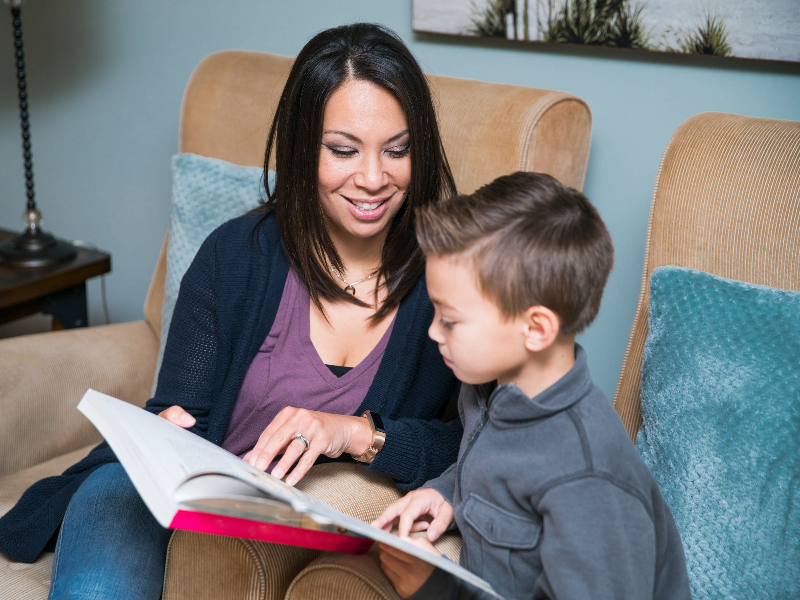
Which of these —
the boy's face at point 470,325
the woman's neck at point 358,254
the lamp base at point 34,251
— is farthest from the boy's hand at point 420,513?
the lamp base at point 34,251

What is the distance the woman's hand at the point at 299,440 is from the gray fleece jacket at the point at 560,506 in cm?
18

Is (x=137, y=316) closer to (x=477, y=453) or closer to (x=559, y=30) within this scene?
(x=559, y=30)

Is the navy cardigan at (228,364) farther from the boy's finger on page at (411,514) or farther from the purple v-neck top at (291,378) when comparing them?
the boy's finger on page at (411,514)

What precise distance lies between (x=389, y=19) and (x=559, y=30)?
1.40 feet

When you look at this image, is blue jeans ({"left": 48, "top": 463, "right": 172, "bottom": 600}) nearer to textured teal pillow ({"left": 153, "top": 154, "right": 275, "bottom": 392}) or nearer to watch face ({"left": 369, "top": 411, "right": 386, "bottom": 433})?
watch face ({"left": 369, "top": 411, "right": 386, "bottom": 433})

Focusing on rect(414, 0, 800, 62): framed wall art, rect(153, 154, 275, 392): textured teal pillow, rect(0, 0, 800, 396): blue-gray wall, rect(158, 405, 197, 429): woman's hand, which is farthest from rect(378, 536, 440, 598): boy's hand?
rect(414, 0, 800, 62): framed wall art

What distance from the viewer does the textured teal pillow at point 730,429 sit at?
0.92 m

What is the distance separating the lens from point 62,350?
1.47 meters

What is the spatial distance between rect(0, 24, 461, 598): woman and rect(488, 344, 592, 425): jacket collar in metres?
0.28

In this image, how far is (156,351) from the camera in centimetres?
164

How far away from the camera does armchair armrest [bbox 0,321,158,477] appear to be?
1359mm

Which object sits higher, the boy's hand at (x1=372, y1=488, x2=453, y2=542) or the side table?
the side table

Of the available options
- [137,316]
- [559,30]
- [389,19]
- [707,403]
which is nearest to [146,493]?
[707,403]

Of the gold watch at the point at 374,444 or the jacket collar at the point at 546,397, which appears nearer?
the jacket collar at the point at 546,397
